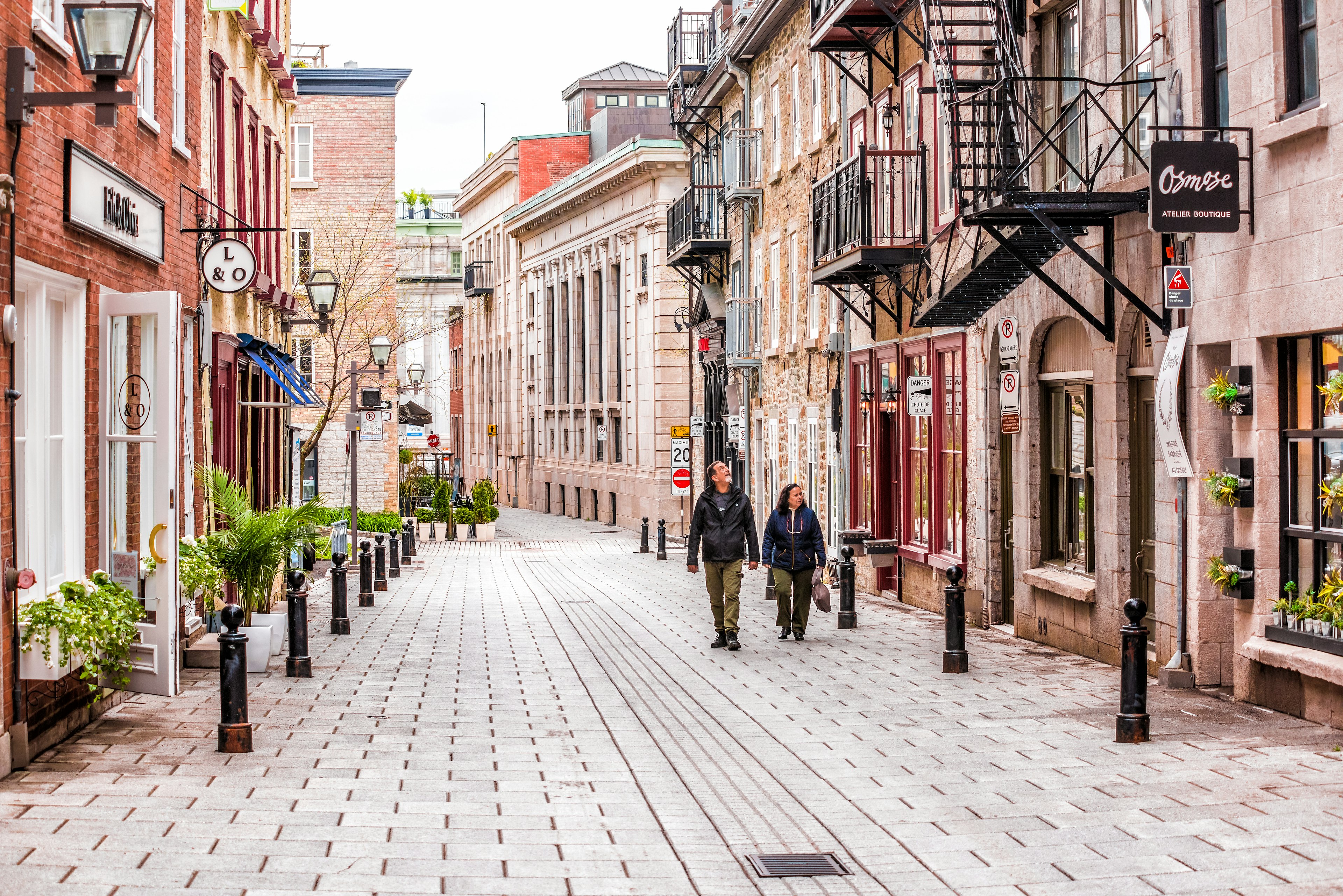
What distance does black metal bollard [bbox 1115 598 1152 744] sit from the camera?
32.0ft

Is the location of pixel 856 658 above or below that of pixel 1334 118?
below

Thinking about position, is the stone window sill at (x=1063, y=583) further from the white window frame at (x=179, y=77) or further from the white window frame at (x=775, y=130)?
the white window frame at (x=775, y=130)

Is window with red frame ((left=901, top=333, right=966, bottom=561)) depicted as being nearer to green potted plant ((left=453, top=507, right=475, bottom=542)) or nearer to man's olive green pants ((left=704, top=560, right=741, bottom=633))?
man's olive green pants ((left=704, top=560, right=741, bottom=633))

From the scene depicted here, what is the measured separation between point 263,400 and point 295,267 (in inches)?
658

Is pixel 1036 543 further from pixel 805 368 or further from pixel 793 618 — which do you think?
pixel 805 368

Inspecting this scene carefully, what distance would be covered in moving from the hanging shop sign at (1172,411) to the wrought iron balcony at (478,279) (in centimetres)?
6267

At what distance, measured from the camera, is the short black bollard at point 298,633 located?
13.5 meters

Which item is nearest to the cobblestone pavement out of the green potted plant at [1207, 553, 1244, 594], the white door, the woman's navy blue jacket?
the white door

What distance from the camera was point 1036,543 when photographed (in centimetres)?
1638

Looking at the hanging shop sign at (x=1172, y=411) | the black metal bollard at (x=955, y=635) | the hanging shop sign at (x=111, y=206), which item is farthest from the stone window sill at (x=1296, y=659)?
the hanging shop sign at (x=111, y=206)

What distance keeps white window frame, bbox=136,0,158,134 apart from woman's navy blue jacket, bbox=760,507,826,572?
23.4 feet

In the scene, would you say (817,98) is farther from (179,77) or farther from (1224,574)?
(1224,574)

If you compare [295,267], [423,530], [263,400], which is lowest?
[423,530]

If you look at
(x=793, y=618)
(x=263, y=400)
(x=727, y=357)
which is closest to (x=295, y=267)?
(x=727, y=357)
